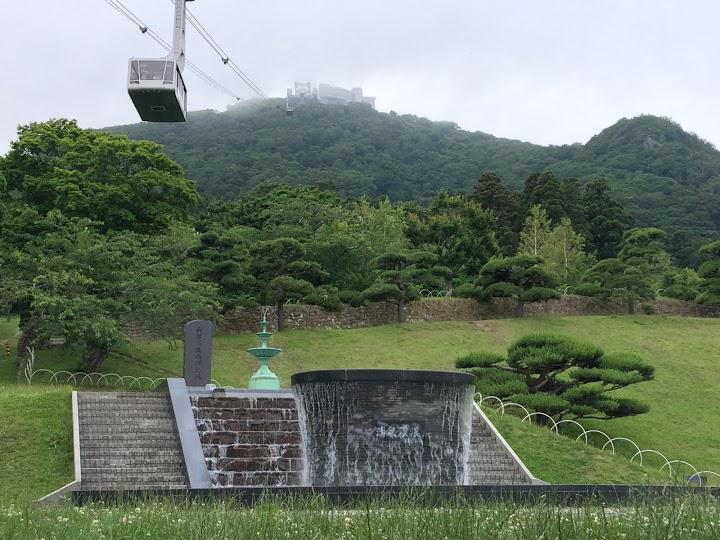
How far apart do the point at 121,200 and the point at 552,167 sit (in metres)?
47.3

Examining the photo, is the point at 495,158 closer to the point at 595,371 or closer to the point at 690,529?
the point at 595,371

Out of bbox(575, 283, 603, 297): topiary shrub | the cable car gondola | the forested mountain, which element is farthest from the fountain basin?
the forested mountain

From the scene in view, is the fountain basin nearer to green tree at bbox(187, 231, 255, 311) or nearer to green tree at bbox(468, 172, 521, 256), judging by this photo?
green tree at bbox(187, 231, 255, 311)

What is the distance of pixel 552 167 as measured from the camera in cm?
7125

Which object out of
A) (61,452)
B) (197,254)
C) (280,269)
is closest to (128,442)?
(61,452)

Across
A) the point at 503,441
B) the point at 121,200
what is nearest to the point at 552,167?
the point at 121,200

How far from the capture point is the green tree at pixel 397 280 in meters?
32.5

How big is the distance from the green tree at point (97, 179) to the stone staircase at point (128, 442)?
14.6 metres

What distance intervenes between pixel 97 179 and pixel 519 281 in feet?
51.5

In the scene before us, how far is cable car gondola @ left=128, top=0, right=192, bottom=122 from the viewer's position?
19953 mm

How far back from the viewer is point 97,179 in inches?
1220

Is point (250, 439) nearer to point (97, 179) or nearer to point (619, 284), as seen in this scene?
point (97, 179)

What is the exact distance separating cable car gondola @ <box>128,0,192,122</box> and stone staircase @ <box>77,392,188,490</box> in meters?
7.00

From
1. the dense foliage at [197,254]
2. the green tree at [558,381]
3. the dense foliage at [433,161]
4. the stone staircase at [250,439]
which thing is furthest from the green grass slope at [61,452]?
the dense foliage at [433,161]
